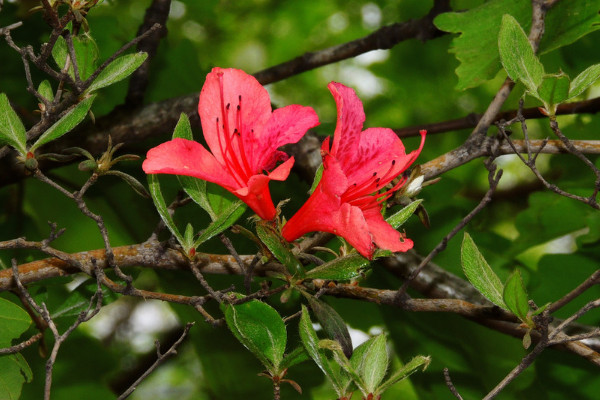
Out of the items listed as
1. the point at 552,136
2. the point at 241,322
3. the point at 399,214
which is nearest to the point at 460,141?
the point at 552,136

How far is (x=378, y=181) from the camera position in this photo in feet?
2.35

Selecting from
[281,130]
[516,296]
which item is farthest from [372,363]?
[281,130]

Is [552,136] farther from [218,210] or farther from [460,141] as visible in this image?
[218,210]

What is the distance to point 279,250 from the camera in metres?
0.67

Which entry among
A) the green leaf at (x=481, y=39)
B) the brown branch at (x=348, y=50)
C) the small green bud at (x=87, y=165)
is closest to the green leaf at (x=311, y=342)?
the small green bud at (x=87, y=165)

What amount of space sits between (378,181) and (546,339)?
23cm

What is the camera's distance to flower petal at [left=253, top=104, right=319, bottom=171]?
0.72 m

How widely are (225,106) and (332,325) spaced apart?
0.25m

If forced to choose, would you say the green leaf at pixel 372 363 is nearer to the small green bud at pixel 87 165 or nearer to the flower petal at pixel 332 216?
the flower petal at pixel 332 216

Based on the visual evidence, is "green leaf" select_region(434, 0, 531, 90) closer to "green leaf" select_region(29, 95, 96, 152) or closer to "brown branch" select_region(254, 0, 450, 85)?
"brown branch" select_region(254, 0, 450, 85)

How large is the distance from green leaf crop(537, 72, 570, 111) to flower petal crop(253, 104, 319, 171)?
0.83 ft

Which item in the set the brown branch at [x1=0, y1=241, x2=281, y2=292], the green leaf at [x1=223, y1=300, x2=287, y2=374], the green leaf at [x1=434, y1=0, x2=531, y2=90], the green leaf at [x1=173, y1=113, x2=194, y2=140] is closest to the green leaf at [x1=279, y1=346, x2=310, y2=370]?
the green leaf at [x1=223, y1=300, x2=287, y2=374]

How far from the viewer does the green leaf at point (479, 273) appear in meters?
0.68

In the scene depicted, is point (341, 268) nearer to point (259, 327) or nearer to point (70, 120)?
point (259, 327)
